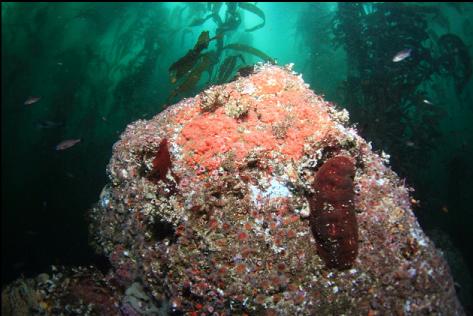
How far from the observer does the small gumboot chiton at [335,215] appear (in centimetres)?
270

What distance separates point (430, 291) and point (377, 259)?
A: 53 cm

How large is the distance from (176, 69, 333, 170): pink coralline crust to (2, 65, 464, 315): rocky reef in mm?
13

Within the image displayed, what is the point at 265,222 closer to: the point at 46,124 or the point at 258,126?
the point at 258,126

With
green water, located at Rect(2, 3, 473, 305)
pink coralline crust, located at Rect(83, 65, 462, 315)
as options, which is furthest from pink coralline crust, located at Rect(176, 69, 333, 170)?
green water, located at Rect(2, 3, 473, 305)

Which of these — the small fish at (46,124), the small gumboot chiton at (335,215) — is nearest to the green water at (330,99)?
the small fish at (46,124)

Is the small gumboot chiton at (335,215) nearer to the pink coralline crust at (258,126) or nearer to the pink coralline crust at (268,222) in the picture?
the pink coralline crust at (268,222)

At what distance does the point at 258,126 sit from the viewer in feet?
10.9

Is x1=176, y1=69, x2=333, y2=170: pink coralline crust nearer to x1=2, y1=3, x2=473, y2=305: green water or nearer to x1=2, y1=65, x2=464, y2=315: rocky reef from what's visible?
x1=2, y1=65, x2=464, y2=315: rocky reef

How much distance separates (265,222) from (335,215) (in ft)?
2.08

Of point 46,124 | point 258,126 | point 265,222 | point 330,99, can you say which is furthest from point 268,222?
point 330,99

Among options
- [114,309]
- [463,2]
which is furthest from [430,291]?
[463,2]

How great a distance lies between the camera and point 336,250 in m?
2.70

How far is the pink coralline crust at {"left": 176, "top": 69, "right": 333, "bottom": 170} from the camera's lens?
10.4 feet

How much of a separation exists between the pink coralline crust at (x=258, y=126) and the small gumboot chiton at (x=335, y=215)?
1.45ft
